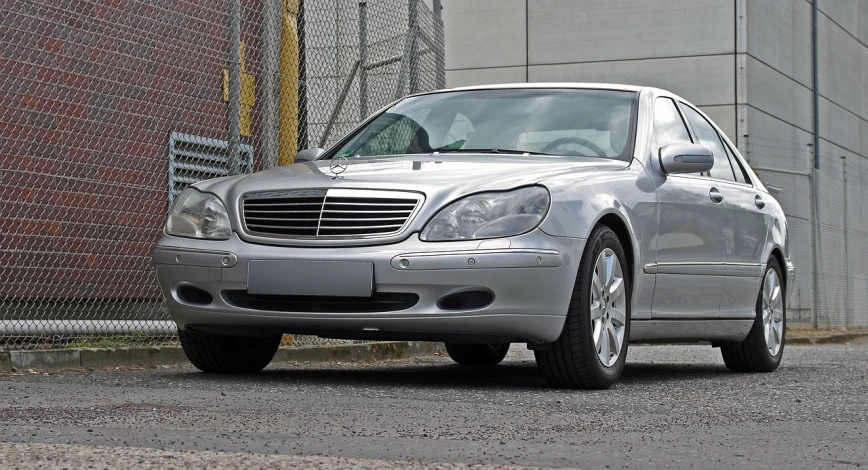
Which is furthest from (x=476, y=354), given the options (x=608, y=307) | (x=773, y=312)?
(x=608, y=307)

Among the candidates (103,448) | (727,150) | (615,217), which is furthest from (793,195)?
(103,448)

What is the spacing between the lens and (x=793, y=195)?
17000mm

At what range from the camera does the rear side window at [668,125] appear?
7176 millimetres

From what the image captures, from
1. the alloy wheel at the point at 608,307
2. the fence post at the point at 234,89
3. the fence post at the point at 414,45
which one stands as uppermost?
the fence post at the point at 414,45

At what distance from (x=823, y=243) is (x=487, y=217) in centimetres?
1286

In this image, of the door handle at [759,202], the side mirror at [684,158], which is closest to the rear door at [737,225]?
the door handle at [759,202]

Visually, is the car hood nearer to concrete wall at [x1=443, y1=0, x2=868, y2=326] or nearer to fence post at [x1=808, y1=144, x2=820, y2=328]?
fence post at [x1=808, y1=144, x2=820, y2=328]

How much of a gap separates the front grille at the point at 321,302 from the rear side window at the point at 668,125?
197 cm

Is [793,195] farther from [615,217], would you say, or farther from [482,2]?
[615,217]

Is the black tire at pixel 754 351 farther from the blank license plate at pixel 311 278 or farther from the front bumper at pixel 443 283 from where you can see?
the blank license plate at pixel 311 278

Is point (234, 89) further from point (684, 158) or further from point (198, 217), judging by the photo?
point (684, 158)

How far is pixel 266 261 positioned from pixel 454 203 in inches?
31.8

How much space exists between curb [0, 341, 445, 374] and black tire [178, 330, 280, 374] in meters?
0.83

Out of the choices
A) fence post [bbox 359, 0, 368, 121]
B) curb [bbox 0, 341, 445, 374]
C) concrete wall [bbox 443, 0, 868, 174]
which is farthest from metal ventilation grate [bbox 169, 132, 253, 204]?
concrete wall [bbox 443, 0, 868, 174]
